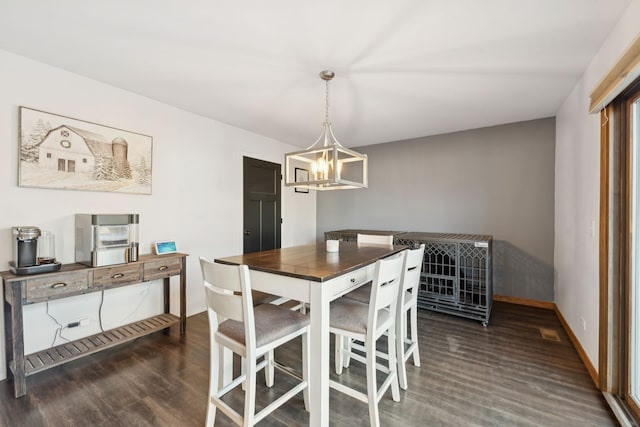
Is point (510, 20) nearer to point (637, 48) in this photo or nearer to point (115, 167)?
point (637, 48)

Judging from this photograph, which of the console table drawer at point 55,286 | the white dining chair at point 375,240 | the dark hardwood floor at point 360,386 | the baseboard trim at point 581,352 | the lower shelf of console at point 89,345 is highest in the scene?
the white dining chair at point 375,240

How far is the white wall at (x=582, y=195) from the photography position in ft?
6.22

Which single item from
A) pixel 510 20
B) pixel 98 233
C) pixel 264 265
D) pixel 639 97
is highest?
pixel 510 20

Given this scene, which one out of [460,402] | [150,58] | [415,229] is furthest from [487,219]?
[150,58]

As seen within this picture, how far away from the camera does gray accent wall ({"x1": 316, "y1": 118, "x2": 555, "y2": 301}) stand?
11.6ft

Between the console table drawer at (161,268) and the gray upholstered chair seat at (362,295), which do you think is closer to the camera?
the gray upholstered chair seat at (362,295)

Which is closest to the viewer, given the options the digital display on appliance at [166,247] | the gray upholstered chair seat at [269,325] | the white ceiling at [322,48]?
the gray upholstered chair seat at [269,325]

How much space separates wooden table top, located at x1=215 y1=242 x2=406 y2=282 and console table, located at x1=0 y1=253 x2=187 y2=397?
3.55 feet

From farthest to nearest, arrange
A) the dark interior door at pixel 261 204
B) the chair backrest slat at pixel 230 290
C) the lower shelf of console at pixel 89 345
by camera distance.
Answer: the dark interior door at pixel 261 204, the lower shelf of console at pixel 89 345, the chair backrest slat at pixel 230 290

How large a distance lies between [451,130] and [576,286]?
93.0 inches

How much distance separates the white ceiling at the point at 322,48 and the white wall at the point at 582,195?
0.39ft

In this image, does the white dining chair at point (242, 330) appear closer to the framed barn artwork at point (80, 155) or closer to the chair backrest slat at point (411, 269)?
the chair backrest slat at point (411, 269)

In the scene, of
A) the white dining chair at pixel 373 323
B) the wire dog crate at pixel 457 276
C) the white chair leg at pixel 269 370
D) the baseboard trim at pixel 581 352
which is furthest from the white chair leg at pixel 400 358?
the wire dog crate at pixel 457 276

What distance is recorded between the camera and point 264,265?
1762mm
